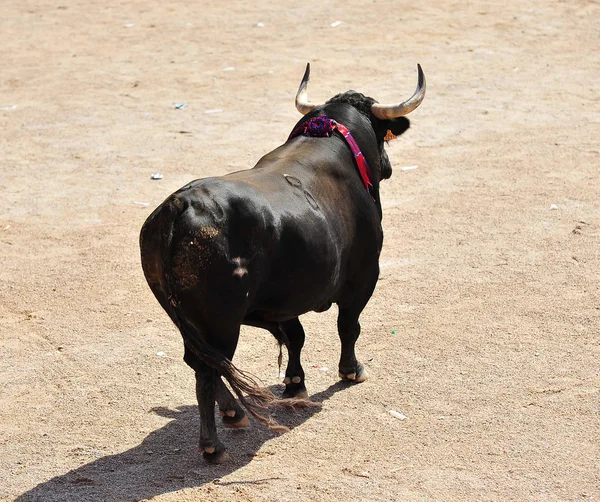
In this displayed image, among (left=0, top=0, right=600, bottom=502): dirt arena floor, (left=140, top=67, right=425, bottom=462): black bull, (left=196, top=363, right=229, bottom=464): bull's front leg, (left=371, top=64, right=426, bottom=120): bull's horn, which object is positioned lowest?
(left=0, top=0, right=600, bottom=502): dirt arena floor

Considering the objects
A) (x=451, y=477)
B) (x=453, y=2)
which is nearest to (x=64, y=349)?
(x=451, y=477)

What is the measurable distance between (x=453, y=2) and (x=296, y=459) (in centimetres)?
1237

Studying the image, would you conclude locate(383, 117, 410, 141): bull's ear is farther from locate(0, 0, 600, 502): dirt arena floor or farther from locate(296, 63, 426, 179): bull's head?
→ locate(0, 0, 600, 502): dirt arena floor

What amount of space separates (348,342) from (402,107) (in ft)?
5.32

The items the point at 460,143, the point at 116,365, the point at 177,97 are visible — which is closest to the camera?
the point at 116,365

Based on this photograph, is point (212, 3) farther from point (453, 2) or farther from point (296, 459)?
point (296, 459)

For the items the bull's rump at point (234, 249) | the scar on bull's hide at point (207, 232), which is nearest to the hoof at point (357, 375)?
the bull's rump at point (234, 249)

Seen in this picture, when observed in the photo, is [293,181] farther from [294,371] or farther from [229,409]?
[229,409]

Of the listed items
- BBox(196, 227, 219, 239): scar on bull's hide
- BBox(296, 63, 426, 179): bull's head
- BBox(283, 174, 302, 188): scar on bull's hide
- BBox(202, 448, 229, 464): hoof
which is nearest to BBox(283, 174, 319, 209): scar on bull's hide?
BBox(283, 174, 302, 188): scar on bull's hide

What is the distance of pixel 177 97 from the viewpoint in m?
13.4

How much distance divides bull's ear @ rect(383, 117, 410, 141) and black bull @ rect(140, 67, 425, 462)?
16 mm

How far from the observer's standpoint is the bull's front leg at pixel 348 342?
6758 millimetres

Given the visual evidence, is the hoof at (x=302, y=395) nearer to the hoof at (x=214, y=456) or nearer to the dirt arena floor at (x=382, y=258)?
the dirt arena floor at (x=382, y=258)

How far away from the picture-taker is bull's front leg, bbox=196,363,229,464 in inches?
219
